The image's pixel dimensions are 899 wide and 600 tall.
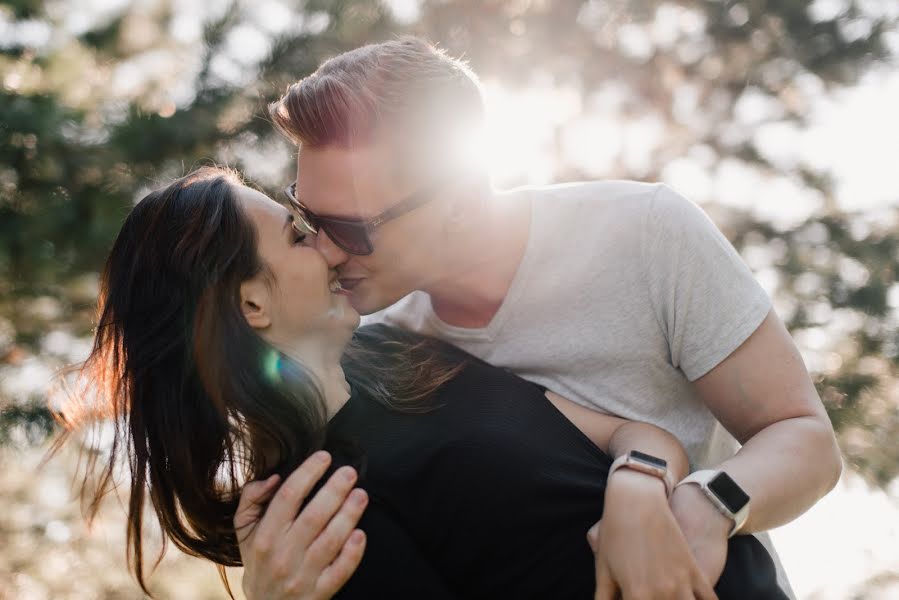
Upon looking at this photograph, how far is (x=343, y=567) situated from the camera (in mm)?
1649

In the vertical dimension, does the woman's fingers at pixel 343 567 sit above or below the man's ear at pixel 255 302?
below

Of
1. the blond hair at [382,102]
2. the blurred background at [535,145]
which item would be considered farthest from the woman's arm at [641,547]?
the blurred background at [535,145]

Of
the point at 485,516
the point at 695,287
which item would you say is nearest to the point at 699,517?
the point at 485,516

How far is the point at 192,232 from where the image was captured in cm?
180

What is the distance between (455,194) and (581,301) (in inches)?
17.1

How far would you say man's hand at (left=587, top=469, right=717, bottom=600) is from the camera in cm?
150

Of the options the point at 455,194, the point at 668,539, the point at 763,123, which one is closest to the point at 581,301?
the point at 455,194

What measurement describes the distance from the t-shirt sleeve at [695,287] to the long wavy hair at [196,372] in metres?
0.57

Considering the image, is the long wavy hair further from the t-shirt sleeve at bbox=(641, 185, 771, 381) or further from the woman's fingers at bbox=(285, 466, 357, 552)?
the t-shirt sleeve at bbox=(641, 185, 771, 381)

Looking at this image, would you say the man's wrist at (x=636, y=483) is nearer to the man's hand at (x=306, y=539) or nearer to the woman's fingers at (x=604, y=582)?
the woman's fingers at (x=604, y=582)

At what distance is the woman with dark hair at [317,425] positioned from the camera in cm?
166

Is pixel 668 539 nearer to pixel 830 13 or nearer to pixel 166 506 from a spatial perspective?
pixel 166 506

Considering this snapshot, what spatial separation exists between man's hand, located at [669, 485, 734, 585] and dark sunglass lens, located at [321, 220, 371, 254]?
0.94 m

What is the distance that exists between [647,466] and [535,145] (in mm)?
2210
